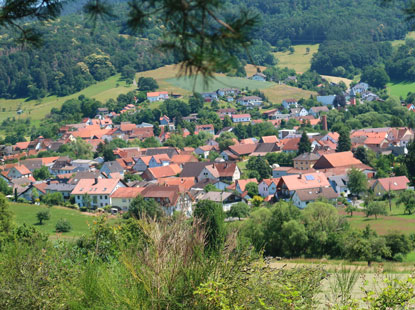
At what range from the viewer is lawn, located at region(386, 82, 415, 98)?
237 feet

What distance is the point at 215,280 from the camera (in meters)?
4.91

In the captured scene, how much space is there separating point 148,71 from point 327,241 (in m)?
69.0

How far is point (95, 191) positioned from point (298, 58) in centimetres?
7179

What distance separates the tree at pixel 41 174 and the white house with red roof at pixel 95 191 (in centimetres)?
860

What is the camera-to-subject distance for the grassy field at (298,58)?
301ft

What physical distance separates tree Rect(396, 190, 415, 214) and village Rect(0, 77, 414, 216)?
3188 mm

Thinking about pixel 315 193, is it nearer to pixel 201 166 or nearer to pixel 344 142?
pixel 201 166

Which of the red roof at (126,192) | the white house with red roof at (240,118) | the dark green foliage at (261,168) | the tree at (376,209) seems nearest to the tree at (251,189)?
the dark green foliage at (261,168)

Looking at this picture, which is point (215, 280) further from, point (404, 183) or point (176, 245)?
point (404, 183)

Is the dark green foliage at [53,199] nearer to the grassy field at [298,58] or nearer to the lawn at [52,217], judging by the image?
the lawn at [52,217]

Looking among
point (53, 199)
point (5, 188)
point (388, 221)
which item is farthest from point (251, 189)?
point (5, 188)

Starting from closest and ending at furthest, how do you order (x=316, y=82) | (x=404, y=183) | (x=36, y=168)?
(x=404, y=183) → (x=36, y=168) → (x=316, y=82)

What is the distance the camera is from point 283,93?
74438 millimetres

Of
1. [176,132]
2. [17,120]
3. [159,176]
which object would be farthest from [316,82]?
[159,176]
